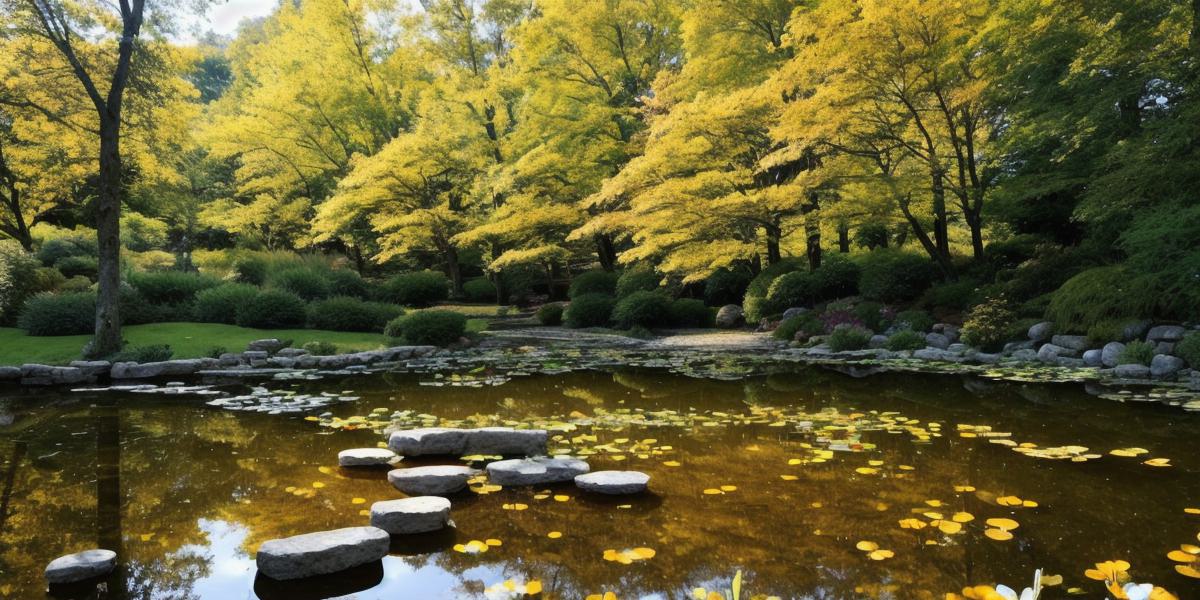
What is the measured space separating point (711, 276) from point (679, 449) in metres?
13.7

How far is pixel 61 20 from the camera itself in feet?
34.0

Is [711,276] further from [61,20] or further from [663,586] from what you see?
[663,586]

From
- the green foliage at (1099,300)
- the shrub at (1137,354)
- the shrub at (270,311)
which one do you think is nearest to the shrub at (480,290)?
the shrub at (270,311)

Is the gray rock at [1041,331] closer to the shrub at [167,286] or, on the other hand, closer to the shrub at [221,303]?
the shrub at [221,303]

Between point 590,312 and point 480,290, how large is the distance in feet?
29.2

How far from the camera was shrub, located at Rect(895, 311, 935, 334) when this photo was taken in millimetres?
11438

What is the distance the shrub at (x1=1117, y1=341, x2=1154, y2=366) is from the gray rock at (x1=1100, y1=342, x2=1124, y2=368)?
3.1 inches

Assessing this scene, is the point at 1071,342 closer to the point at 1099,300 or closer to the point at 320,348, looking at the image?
the point at 1099,300

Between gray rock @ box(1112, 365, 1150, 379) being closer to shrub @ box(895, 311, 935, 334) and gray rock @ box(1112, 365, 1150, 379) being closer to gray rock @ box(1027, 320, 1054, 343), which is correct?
gray rock @ box(1027, 320, 1054, 343)

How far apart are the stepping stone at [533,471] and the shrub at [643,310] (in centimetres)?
1185

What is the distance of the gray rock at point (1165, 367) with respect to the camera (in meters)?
7.16

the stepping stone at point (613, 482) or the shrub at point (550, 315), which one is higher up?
the shrub at point (550, 315)

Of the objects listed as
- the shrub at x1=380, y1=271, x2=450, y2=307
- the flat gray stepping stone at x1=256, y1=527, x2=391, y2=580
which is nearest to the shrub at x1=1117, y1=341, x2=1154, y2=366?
the flat gray stepping stone at x1=256, y1=527, x2=391, y2=580

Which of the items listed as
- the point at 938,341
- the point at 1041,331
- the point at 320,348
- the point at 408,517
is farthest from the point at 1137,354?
the point at 320,348
